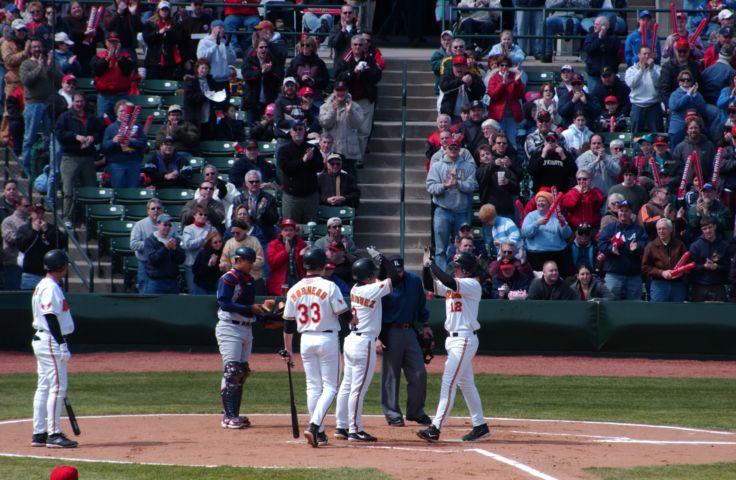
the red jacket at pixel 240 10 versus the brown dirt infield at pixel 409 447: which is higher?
the red jacket at pixel 240 10

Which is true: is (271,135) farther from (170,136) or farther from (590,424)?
(590,424)

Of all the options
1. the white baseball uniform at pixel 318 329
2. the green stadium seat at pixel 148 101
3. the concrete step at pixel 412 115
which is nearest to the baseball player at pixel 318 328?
the white baseball uniform at pixel 318 329

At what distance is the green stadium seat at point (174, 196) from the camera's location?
2033cm

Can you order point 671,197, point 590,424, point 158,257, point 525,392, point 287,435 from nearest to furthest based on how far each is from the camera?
point 287,435, point 590,424, point 525,392, point 158,257, point 671,197

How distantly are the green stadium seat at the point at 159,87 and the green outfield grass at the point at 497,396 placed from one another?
7099mm

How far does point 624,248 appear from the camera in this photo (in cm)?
1827

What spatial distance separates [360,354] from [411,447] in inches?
39.6

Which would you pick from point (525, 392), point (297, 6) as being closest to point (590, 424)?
point (525, 392)

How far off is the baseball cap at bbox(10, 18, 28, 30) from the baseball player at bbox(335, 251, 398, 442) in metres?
11.8

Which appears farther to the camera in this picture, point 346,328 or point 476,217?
point 476,217

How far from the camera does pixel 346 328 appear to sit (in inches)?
728

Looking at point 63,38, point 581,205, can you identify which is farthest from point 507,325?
point 63,38

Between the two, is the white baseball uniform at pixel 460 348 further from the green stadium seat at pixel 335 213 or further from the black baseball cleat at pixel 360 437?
the green stadium seat at pixel 335 213

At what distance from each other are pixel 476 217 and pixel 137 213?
5384 mm
